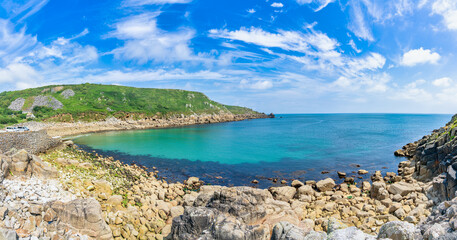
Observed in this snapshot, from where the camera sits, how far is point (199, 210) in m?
11.8

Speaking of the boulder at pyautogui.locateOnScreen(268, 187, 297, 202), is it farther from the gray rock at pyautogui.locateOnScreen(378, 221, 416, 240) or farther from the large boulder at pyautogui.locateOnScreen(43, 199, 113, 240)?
the large boulder at pyautogui.locateOnScreen(43, 199, 113, 240)

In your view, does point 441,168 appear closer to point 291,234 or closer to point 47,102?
point 291,234

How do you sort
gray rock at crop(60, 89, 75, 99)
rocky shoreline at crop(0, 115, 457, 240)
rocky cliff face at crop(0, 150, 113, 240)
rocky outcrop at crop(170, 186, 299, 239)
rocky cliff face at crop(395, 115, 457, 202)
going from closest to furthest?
rocky cliff face at crop(0, 150, 113, 240)
rocky shoreline at crop(0, 115, 457, 240)
rocky outcrop at crop(170, 186, 299, 239)
rocky cliff face at crop(395, 115, 457, 202)
gray rock at crop(60, 89, 75, 99)

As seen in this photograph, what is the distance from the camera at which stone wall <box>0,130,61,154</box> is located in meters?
24.9

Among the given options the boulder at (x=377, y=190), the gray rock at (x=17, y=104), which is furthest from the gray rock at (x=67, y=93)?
the boulder at (x=377, y=190)

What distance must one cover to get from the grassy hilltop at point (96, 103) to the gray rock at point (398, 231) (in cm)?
8778

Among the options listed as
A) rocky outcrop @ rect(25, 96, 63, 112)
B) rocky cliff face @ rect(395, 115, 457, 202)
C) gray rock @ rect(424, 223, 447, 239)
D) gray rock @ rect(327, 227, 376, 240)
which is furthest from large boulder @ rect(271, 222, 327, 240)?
rocky outcrop @ rect(25, 96, 63, 112)

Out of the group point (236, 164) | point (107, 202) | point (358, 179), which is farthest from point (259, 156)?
point (107, 202)

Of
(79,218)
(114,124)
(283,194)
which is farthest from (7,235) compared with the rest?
(114,124)

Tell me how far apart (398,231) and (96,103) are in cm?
12811

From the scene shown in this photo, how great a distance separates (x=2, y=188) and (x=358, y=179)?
100 ft

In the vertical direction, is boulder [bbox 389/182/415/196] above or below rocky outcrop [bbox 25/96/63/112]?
below

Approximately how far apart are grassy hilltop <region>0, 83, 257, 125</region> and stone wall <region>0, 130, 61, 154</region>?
2020 inches

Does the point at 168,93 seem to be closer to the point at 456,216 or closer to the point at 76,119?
the point at 76,119
